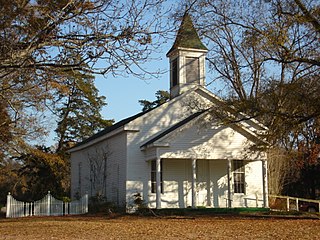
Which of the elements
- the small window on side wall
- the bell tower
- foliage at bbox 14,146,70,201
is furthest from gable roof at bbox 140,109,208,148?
foliage at bbox 14,146,70,201

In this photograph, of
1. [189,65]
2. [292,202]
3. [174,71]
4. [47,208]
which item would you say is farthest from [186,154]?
[292,202]

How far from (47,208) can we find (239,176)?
37.0ft

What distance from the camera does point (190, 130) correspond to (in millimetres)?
27609

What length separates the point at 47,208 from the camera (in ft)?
92.4

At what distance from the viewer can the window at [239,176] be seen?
29969 millimetres

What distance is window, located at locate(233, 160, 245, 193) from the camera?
2997 centimetres

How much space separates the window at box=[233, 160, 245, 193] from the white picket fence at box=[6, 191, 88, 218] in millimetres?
8782

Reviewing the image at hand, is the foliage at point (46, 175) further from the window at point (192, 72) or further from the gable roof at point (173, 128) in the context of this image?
the window at point (192, 72)

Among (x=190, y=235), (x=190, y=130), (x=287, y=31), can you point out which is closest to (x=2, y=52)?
(x=190, y=235)

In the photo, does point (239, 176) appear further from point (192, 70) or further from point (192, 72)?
point (192, 70)

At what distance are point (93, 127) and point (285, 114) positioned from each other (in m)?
34.1

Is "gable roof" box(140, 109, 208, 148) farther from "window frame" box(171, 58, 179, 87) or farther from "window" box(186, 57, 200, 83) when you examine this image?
"window frame" box(171, 58, 179, 87)

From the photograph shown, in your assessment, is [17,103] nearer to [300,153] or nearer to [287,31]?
[287,31]

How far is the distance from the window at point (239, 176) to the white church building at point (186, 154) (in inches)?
2.3
